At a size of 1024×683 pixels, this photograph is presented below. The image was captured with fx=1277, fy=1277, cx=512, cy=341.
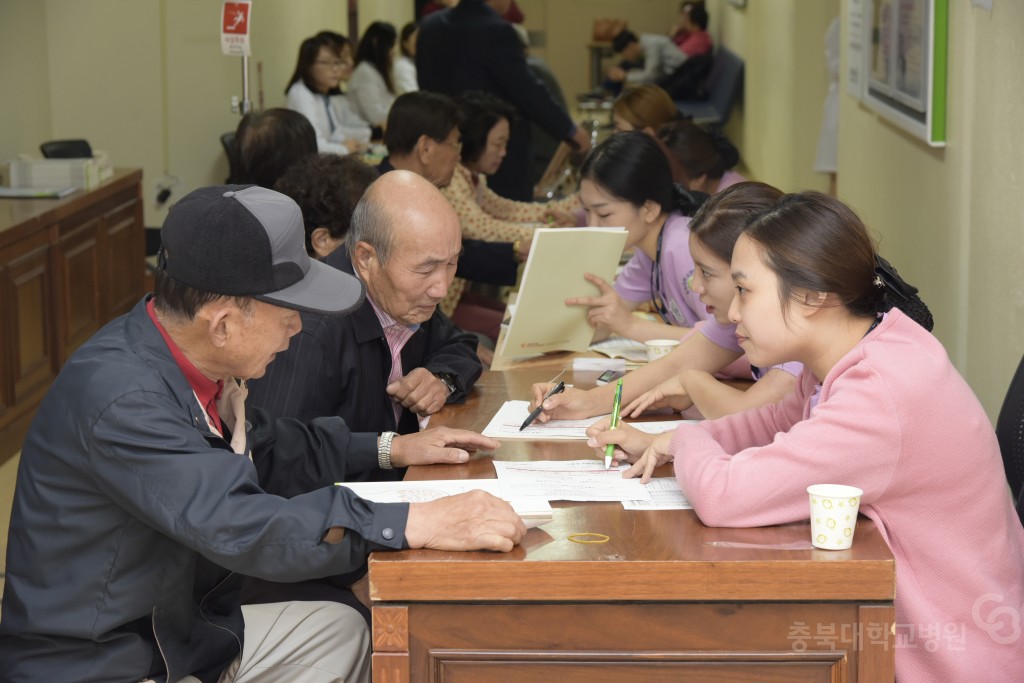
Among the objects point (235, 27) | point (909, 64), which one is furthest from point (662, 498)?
point (235, 27)

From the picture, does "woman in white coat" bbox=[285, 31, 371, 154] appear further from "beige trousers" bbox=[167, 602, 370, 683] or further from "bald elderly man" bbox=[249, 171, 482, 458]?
"beige trousers" bbox=[167, 602, 370, 683]

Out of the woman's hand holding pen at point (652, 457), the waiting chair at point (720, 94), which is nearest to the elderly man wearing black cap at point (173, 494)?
the woman's hand holding pen at point (652, 457)

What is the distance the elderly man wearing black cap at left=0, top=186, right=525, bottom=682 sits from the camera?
5.63 ft

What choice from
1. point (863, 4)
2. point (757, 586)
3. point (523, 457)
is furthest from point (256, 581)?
point (863, 4)

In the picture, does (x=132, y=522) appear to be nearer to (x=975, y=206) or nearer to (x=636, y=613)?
(x=636, y=613)

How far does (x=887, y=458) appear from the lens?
1793 millimetres

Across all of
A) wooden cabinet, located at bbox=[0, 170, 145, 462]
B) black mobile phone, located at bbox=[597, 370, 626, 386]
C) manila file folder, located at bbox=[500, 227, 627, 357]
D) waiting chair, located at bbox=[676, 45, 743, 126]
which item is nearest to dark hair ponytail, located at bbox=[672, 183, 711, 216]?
manila file folder, located at bbox=[500, 227, 627, 357]

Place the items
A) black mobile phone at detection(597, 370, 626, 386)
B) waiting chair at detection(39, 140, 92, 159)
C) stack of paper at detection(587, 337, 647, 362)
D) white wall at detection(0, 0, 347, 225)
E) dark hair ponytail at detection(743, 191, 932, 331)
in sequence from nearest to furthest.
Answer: dark hair ponytail at detection(743, 191, 932, 331), black mobile phone at detection(597, 370, 626, 386), stack of paper at detection(587, 337, 647, 362), waiting chair at detection(39, 140, 92, 159), white wall at detection(0, 0, 347, 225)

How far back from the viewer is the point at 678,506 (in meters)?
1.95

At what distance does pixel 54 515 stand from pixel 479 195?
3.93 m

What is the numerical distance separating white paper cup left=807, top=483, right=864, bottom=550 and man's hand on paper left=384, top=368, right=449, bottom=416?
112 cm

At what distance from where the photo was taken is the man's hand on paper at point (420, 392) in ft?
8.84

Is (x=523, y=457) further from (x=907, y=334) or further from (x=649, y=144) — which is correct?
(x=649, y=144)

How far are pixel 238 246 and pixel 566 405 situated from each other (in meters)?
0.97
